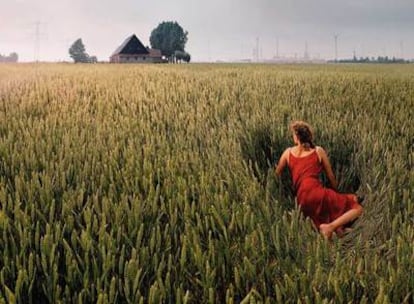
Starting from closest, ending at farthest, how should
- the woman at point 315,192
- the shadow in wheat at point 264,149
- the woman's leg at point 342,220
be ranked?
Answer: the woman's leg at point 342,220 → the woman at point 315,192 → the shadow in wheat at point 264,149

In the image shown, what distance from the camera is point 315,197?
2.97 metres

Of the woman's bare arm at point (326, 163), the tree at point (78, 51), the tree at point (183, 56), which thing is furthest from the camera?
the tree at point (78, 51)

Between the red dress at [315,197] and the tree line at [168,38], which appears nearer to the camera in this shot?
the red dress at [315,197]

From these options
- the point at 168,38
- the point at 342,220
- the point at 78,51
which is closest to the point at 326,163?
the point at 342,220

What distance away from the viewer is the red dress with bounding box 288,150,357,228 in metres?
2.94

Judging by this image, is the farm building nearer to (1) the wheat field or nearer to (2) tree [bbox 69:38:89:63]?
(2) tree [bbox 69:38:89:63]

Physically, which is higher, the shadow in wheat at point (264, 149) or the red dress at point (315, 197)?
the shadow in wheat at point (264, 149)

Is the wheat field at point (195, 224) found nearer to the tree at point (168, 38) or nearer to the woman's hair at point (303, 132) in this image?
the woman's hair at point (303, 132)

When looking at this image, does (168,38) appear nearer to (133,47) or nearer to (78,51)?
(133,47)

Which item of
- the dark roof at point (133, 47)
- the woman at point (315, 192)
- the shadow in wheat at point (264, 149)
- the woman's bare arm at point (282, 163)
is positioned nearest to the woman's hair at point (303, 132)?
the woman at point (315, 192)

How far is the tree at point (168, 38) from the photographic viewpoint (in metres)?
86.0

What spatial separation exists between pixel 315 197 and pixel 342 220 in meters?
0.21

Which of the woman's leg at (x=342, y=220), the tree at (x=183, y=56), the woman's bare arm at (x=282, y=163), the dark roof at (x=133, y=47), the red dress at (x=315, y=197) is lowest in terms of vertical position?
the woman's leg at (x=342, y=220)

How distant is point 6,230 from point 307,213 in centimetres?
164
